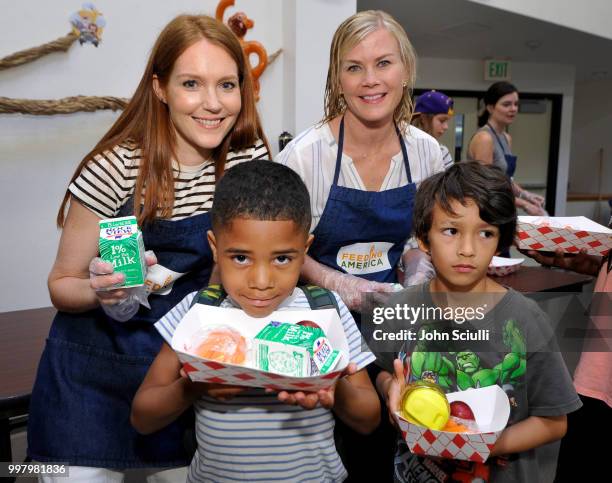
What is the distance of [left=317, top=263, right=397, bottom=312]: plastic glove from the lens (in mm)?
1380

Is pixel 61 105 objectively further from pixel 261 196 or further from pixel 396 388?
pixel 396 388

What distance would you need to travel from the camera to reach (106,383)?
46.4 inches

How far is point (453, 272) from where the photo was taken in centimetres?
111

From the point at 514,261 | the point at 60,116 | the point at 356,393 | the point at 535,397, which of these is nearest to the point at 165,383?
the point at 356,393

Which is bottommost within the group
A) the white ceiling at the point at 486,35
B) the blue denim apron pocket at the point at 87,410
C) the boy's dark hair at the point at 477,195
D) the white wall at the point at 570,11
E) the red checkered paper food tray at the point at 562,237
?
the blue denim apron pocket at the point at 87,410

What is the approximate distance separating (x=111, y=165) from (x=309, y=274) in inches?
24.2

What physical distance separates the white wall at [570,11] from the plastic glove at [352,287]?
3818 millimetres

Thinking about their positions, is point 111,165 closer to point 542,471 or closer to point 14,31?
point 542,471

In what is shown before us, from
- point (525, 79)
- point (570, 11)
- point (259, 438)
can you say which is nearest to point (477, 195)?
point (259, 438)

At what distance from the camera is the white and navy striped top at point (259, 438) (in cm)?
99

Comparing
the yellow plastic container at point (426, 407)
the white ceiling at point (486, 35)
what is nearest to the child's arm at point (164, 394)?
the yellow plastic container at point (426, 407)

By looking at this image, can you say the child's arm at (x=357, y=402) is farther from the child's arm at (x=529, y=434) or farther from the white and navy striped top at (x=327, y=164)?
the white and navy striped top at (x=327, y=164)

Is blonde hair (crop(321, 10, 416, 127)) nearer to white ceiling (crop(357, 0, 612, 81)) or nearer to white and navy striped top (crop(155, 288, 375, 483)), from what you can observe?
white and navy striped top (crop(155, 288, 375, 483))

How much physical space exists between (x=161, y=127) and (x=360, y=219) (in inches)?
24.5
